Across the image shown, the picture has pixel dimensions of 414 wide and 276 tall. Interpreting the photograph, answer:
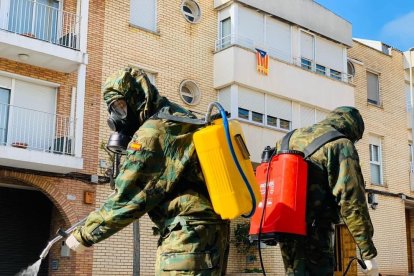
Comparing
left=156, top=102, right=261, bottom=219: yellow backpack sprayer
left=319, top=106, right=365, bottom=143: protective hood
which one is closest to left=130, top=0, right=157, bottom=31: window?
left=319, top=106, right=365, bottom=143: protective hood


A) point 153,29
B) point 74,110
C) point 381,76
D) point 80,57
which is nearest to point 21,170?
point 74,110

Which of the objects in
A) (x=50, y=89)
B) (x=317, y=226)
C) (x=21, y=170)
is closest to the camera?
(x=317, y=226)

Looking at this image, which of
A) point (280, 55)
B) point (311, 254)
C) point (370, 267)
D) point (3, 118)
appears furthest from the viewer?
point (280, 55)

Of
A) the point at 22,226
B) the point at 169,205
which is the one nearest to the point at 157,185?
the point at 169,205

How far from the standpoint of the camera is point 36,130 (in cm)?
1545

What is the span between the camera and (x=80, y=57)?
1600 cm

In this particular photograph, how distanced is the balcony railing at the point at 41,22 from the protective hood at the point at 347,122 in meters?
11.5

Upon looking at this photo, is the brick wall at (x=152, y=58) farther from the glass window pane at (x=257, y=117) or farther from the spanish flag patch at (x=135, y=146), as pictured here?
the spanish flag patch at (x=135, y=146)

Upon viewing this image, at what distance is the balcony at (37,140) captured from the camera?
14555mm

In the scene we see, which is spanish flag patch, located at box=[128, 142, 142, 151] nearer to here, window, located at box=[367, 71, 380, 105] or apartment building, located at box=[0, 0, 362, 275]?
apartment building, located at box=[0, 0, 362, 275]

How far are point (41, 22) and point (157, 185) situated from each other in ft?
45.3

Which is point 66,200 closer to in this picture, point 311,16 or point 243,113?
point 243,113

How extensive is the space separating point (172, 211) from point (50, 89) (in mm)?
13424

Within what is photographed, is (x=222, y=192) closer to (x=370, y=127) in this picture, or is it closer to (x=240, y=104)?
(x=240, y=104)
